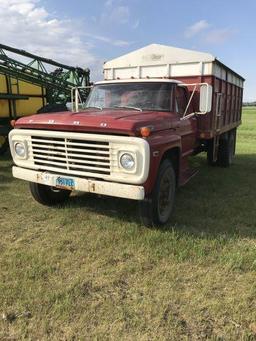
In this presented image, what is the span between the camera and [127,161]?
4516 mm

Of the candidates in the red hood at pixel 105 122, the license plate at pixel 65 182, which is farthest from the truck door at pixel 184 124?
the license plate at pixel 65 182

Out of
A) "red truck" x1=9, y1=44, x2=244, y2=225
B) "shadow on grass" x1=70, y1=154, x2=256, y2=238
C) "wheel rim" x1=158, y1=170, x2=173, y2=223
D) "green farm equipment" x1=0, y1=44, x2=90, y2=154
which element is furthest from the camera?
"green farm equipment" x1=0, y1=44, x2=90, y2=154

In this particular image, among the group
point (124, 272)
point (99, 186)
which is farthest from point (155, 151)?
point (124, 272)

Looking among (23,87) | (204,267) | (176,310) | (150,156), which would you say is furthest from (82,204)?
(23,87)

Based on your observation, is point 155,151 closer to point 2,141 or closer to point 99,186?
point 99,186

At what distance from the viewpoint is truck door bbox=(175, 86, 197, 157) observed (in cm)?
604

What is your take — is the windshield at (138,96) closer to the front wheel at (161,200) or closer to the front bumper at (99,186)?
the front wheel at (161,200)

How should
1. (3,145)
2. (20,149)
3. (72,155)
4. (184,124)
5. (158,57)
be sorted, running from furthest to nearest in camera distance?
(3,145) → (158,57) → (184,124) → (20,149) → (72,155)

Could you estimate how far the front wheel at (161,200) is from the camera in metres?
4.91

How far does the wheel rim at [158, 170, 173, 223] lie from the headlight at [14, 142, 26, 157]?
6.51 feet

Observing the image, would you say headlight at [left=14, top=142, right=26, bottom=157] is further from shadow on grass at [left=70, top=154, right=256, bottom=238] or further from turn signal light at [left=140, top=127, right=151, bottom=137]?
turn signal light at [left=140, top=127, right=151, bottom=137]

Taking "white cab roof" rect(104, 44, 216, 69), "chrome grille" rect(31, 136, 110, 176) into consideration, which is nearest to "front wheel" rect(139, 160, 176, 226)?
"chrome grille" rect(31, 136, 110, 176)

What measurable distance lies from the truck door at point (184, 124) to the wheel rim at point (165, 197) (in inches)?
36.2

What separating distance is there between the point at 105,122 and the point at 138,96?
147 centimetres
